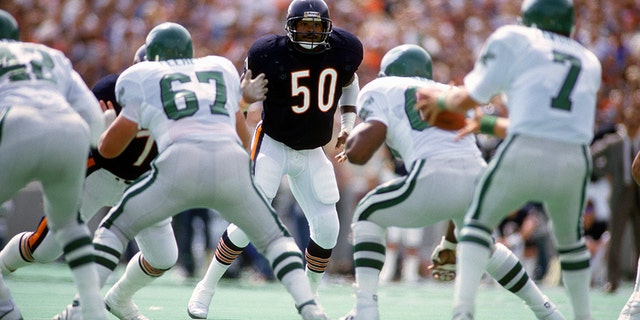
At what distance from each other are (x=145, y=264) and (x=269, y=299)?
2698 millimetres

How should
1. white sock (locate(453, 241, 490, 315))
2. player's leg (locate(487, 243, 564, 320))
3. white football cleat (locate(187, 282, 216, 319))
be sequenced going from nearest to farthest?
1. white sock (locate(453, 241, 490, 315))
2. player's leg (locate(487, 243, 564, 320))
3. white football cleat (locate(187, 282, 216, 319))

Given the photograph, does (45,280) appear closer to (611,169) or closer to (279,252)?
(279,252)

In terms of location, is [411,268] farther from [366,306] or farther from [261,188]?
[366,306]

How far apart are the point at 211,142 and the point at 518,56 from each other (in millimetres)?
1722

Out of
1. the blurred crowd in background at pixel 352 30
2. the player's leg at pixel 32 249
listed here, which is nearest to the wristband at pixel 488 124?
the player's leg at pixel 32 249

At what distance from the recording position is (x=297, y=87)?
7.04m

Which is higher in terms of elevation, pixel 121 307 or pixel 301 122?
pixel 301 122

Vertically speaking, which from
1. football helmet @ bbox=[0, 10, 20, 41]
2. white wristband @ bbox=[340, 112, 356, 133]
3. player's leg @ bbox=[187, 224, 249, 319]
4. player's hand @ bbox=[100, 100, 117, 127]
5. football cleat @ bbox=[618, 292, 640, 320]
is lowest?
player's leg @ bbox=[187, 224, 249, 319]

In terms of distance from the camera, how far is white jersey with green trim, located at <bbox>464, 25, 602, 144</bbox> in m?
4.70

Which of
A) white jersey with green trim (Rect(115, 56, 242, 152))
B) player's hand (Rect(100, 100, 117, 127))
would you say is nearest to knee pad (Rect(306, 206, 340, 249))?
player's hand (Rect(100, 100, 117, 127))

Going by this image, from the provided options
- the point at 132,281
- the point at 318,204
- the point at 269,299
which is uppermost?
the point at 318,204

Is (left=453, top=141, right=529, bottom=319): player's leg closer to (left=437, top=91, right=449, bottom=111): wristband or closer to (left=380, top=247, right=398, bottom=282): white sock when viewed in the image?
(left=437, top=91, right=449, bottom=111): wristband

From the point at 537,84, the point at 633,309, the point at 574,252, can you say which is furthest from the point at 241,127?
the point at 633,309

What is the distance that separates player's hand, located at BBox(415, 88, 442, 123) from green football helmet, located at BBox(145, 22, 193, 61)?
1.42 meters
